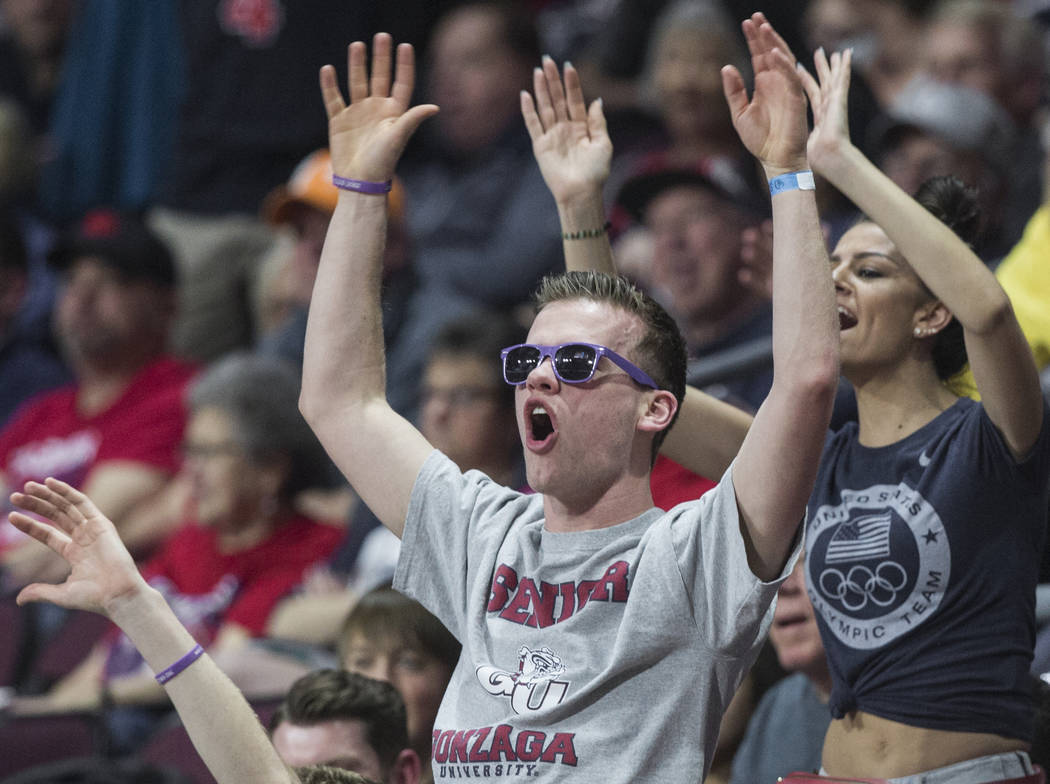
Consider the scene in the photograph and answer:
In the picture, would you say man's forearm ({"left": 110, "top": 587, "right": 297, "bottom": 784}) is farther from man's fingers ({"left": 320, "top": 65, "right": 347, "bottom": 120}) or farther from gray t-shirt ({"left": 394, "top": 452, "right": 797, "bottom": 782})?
man's fingers ({"left": 320, "top": 65, "right": 347, "bottom": 120})

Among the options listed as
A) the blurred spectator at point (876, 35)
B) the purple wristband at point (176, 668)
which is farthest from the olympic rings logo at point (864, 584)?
the blurred spectator at point (876, 35)

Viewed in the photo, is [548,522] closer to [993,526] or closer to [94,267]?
[993,526]

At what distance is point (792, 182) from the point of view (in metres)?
2.14

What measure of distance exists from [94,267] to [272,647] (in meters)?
2.39

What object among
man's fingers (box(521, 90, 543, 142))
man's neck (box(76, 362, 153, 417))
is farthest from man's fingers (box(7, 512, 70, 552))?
man's neck (box(76, 362, 153, 417))

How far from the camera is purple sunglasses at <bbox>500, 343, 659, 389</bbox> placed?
2250 mm

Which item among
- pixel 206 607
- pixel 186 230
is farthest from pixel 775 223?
pixel 186 230

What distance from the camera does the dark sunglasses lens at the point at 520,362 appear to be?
230 cm

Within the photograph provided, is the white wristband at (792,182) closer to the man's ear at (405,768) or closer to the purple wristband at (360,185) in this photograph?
the purple wristband at (360,185)

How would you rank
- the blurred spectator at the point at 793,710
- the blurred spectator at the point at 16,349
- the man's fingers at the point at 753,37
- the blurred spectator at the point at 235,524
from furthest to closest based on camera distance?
the blurred spectator at the point at 16,349, the blurred spectator at the point at 235,524, the blurred spectator at the point at 793,710, the man's fingers at the point at 753,37

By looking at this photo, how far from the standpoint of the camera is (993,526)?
2475 millimetres

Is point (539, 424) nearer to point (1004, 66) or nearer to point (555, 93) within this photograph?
point (555, 93)

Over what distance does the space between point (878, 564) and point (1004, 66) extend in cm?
278

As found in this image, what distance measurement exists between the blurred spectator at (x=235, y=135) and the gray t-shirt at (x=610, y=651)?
4387mm
